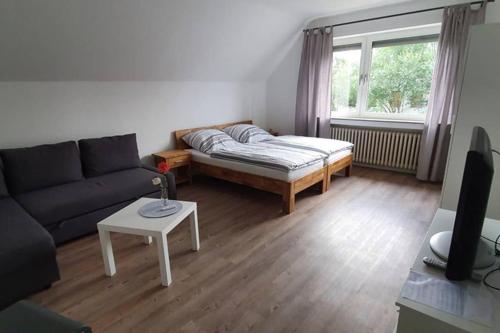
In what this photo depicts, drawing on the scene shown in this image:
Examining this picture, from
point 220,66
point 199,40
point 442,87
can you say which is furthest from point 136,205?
point 442,87

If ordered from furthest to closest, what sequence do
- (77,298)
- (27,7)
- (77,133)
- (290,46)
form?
(290,46), (77,133), (27,7), (77,298)

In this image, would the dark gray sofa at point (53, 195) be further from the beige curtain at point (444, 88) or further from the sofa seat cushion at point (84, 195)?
the beige curtain at point (444, 88)

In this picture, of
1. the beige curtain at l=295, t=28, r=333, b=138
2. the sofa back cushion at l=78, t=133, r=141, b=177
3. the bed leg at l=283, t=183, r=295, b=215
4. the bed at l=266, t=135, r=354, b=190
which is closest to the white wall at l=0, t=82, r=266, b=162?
the sofa back cushion at l=78, t=133, r=141, b=177

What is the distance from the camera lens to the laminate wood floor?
64.7 inches

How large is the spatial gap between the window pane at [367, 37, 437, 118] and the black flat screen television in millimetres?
3609

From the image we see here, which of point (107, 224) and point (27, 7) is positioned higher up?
point (27, 7)

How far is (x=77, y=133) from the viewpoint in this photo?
3.15 m

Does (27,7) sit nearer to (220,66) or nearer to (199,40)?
(199,40)

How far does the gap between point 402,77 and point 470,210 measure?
3887 mm

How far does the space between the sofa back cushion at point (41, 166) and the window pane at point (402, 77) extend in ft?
13.7

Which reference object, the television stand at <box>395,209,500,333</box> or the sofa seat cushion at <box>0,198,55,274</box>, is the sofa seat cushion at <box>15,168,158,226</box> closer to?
the sofa seat cushion at <box>0,198,55,274</box>

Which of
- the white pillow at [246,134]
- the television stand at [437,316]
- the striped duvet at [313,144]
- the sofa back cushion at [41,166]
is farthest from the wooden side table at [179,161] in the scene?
the television stand at [437,316]

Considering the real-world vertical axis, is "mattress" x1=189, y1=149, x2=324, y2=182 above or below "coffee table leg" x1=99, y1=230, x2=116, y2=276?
above

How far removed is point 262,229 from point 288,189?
53 centimetres
